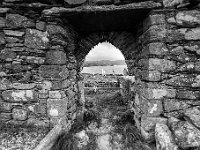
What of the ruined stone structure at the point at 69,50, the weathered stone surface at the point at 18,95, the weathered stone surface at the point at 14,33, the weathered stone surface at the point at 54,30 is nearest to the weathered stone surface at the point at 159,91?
the ruined stone structure at the point at 69,50

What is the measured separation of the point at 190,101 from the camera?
2.21 m

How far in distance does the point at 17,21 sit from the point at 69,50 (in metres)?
1.06

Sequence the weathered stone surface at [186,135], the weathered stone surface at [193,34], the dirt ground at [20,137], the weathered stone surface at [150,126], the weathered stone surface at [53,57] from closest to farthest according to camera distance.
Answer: the weathered stone surface at [186,135] → the dirt ground at [20,137] → the weathered stone surface at [193,34] → the weathered stone surface at [150,126] → the weathered stone surface at [53,57]

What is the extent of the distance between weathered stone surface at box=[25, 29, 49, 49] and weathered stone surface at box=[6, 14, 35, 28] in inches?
4.7

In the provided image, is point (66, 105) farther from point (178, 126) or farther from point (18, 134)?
point (178, 126)

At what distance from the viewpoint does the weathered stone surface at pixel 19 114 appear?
253cm

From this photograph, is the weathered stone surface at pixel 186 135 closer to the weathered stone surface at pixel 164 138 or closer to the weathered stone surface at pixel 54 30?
the weathered stone surface at pixel 164 138

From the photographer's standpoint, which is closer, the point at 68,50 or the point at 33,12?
the point at 33,12

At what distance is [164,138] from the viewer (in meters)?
1.90

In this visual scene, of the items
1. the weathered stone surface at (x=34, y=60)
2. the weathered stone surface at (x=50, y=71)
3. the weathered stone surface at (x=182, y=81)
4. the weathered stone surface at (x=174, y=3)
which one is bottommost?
the weathered stone surface at (x=182, y=81)

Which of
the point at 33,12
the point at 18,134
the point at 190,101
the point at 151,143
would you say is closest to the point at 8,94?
the point at 18,134

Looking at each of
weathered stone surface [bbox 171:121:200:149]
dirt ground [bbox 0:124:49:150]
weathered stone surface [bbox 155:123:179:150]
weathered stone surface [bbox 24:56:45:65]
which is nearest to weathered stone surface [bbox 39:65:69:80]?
weathered stone surface [bbox 24:56:45:65]

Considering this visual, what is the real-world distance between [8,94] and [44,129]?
97 cm

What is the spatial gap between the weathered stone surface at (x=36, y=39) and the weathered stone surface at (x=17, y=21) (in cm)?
12
